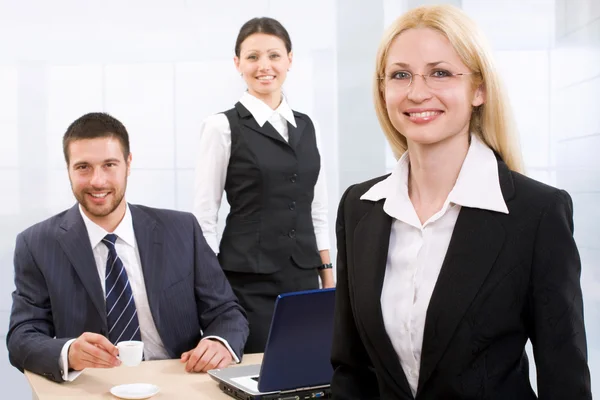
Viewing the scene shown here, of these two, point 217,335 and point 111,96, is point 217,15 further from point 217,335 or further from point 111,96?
point 217,335

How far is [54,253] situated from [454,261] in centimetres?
144

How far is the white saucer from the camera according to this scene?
5.69 feet

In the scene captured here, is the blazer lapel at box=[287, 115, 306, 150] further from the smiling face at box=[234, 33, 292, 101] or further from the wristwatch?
the wristwatch

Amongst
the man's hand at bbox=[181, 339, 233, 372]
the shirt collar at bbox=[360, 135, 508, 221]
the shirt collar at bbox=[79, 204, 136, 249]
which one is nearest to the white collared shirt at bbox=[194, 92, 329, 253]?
the shirt collar at bbox=[79, 204, 136, 249]

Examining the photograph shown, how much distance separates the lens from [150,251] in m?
2.42

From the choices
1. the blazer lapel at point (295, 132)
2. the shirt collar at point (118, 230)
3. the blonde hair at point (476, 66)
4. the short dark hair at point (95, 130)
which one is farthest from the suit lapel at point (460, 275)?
the blazer lapel at point (295, 132)

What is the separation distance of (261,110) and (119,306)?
110 centimetres

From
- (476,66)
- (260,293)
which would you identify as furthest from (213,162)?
(476,66)

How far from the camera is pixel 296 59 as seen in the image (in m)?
4.27

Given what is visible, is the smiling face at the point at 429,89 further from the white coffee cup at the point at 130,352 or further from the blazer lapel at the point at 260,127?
the blazer lapel at the point at 260,127

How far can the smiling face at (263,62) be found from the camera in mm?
3047

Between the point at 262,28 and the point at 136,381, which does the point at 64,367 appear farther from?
the point at 262,28

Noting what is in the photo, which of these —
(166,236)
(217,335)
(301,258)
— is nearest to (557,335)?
(217,335)

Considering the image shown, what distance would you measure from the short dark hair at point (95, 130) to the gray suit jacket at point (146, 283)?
237 millimetres
